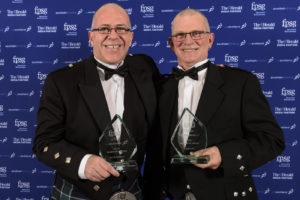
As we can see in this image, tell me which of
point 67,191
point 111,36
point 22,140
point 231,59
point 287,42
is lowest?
point 22,140

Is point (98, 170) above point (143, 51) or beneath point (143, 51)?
beneath

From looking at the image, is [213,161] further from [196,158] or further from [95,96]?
[95,96]

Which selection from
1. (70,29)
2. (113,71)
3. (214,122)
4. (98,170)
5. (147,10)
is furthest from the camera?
(70,29)

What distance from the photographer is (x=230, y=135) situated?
6.16 ft

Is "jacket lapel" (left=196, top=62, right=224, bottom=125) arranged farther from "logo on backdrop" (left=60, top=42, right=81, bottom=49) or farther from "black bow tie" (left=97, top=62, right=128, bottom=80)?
"logo on backdrop" (left=60, top=42, right=81, bottom=49)

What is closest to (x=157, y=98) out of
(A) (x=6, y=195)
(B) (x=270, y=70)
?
(B) (x=270, y=70)

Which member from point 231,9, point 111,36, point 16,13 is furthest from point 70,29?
point 111,36

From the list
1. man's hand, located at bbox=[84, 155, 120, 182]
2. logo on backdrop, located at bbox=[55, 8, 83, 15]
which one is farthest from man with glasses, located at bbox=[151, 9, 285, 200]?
logo on backdrop, located at bbox=[55, 8, 83, 15]

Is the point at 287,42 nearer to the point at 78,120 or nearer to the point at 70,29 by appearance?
the point at 70,29

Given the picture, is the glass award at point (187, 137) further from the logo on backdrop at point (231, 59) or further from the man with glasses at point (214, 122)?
the logo on backdrop at point (231, 59)

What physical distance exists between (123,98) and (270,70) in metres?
2.01

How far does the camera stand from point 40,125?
1.90m

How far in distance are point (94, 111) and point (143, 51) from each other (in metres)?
1.84

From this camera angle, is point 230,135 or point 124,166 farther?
point 230,135
